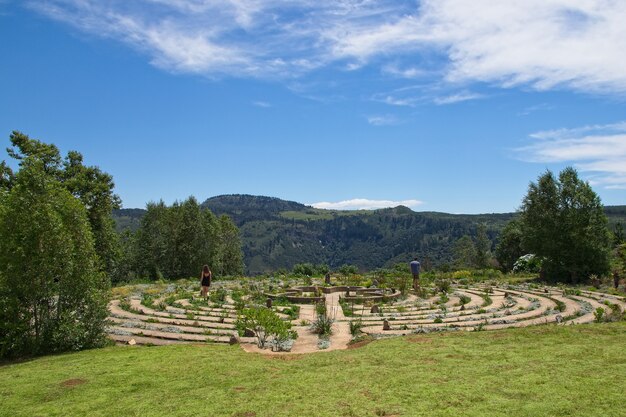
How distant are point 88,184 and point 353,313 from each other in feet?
103

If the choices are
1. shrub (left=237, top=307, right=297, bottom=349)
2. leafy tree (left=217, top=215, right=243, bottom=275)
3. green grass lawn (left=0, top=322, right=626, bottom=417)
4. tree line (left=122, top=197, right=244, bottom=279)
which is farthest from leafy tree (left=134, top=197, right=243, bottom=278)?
green grass lawn (left=0, top=322, right=626, bottom=417)

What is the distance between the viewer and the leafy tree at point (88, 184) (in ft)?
130

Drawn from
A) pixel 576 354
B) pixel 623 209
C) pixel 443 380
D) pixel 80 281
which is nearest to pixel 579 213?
pixel 576 354

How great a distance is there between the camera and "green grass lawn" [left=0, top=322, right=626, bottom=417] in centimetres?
826

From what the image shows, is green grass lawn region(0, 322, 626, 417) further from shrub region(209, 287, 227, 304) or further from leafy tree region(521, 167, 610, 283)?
leafy tree region(521, 167, 610, 283)

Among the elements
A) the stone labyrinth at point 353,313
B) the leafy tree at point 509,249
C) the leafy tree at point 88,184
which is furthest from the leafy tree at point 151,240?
the leafy tree at point 509,249

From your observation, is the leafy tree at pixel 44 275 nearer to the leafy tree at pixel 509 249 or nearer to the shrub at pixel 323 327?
the shrub at pixel 323 327

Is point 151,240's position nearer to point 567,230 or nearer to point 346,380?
point 567,230

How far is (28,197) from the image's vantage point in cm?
1416

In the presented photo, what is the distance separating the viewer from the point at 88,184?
139ft

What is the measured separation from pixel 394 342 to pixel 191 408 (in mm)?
7556

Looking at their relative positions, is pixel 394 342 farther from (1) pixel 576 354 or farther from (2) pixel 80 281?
(2) pixel 80 281

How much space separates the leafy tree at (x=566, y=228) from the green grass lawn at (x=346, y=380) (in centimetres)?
2516

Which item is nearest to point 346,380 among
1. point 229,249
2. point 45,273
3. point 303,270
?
point 45,273
